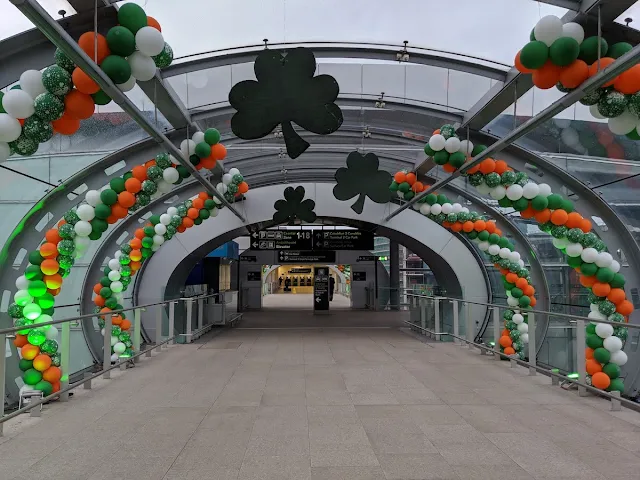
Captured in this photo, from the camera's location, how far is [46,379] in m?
6.43

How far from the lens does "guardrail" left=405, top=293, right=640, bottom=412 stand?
523cm

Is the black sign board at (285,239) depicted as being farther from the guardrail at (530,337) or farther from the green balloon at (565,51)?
the green balloon at (565,51)

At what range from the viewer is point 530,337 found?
7094 mm

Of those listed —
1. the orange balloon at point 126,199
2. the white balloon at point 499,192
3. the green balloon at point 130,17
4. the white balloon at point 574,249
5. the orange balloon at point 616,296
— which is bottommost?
the orange balloon at point 616,296

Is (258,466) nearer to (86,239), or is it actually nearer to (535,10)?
(535,10)

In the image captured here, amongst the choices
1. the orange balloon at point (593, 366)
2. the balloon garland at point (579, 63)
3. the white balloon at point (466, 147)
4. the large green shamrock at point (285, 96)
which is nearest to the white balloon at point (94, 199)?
the large green shamrock at point (285, 96)

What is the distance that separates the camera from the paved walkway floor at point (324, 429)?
3486 mm

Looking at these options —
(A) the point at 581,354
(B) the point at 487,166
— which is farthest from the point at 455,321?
(A) the point at 581,354

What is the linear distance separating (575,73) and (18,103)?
4294 mm

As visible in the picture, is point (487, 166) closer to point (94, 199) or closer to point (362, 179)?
point (362, 179)

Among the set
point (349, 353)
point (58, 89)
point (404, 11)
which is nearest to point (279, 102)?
point (58, 89)

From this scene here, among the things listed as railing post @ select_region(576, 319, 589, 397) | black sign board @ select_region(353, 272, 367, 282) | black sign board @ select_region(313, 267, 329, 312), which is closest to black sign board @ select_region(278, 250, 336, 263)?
black sign board @ select_region(313, 267, 329, 312)

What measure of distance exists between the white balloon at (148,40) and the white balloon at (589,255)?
19.4 ft

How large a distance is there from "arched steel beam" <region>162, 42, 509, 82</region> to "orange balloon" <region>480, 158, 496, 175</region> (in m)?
1.29
